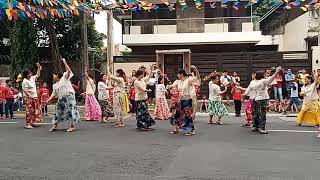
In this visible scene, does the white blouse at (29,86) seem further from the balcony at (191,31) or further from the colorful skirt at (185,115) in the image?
the balcony at (191,31)

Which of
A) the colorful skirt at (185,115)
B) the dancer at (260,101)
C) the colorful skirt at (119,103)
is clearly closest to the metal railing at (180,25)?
the colorful skirt at (119,103)

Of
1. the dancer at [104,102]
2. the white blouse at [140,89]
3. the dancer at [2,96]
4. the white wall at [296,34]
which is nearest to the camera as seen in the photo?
the white blouse at [140,89]

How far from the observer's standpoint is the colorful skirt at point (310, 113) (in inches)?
494

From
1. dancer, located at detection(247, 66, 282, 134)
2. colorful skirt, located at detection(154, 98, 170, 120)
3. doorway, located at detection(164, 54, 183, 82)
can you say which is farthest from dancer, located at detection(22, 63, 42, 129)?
doorway, located at detection(164, 54, 183, 82)

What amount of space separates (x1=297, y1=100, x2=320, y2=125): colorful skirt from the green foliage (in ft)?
47.7

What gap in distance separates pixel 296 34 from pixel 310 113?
1738 centimetres

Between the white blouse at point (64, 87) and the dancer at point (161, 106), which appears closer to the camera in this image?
the white blouse at point (64, 87)

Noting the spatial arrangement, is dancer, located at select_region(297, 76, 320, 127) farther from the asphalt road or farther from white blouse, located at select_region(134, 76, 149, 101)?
white blouse, located at select_region(134, 76, 149, 101)

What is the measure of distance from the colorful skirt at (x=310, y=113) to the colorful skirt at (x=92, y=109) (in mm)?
6379

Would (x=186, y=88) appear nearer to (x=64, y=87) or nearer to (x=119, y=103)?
(x=119, y=103)

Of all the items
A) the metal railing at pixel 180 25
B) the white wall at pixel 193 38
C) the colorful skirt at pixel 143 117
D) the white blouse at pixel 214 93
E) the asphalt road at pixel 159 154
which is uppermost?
the metal railing at pixel 180 25

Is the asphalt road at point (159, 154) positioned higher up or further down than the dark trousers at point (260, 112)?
further down

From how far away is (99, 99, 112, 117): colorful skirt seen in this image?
1457 centimetres

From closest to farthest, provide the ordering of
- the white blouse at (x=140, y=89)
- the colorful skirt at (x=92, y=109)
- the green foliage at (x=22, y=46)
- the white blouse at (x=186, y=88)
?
the white blouse at (x=186, y=88), the white blouse at (x=140, y=89), the colorful skirt at (x=92, y=109), the green foliage at (x=22, y=46)
